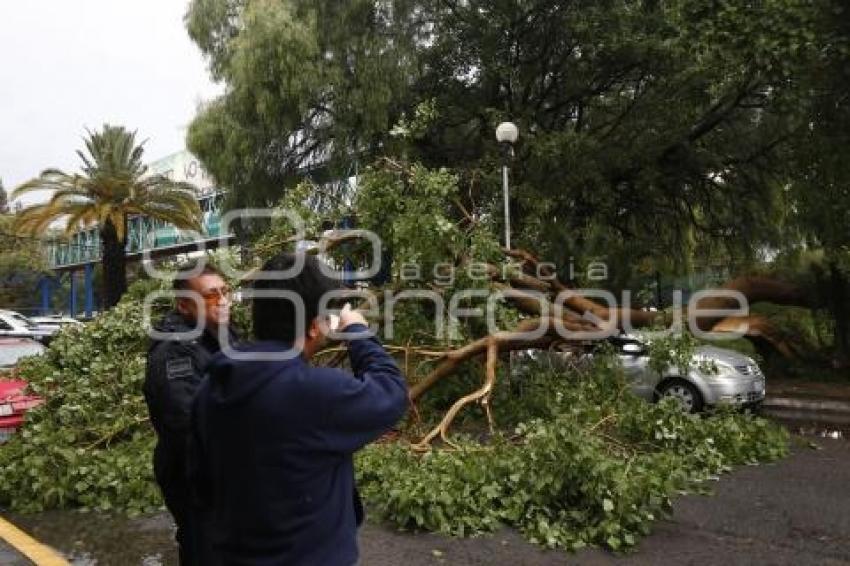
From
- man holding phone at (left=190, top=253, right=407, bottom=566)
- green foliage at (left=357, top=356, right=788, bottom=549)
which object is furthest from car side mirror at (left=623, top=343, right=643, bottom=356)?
man holding phone at (left=190, top=253, right=407, bottom=566)

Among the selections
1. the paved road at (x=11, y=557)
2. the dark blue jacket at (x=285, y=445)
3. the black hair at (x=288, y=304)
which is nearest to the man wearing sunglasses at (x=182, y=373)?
the dark blue jacket at (x=285, y=445)

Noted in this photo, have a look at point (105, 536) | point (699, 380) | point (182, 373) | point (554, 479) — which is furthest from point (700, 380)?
point (182, 373)

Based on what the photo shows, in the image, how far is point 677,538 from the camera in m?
5.50

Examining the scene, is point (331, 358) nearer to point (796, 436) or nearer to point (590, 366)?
point (590, 366)

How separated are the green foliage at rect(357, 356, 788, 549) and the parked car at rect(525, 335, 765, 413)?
9.54 ft

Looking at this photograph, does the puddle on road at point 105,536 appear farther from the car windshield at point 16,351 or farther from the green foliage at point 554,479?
the car windshield at point 16,351

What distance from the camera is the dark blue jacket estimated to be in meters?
2.21

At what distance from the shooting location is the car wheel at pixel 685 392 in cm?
1053

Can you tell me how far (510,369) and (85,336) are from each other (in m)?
4.55

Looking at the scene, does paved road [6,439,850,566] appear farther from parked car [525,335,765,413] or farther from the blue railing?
the blue railing

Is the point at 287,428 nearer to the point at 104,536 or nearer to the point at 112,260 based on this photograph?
the point at 104,536

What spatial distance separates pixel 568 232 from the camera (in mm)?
17703

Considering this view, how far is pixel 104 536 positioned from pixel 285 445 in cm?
438

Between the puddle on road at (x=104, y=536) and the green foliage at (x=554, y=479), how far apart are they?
1.54 metres
